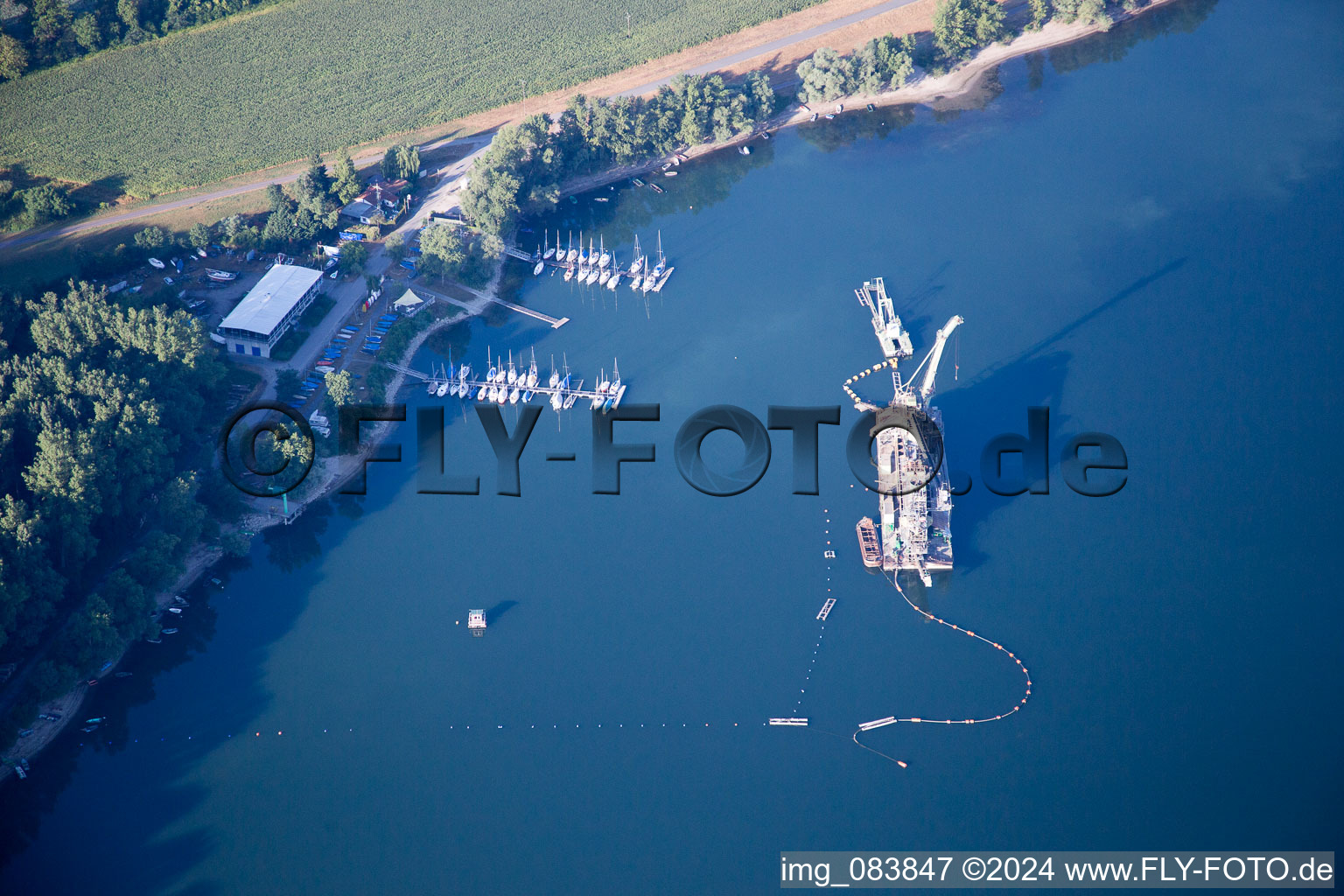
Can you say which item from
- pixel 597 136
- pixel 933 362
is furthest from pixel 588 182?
pixel 933 362

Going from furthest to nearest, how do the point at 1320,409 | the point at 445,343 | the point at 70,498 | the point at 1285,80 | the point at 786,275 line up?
the point at 1285,80 < the point at 786,275 < the point at 445,343 < the point at 1320,409 < the point at 70,498

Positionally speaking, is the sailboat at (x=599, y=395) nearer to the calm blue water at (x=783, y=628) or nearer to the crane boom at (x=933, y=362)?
the calm blue water at (x=783, y=628)

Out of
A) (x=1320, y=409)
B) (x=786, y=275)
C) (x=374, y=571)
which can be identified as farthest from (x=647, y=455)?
(x=1320, y=409)

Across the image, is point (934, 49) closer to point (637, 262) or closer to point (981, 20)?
point (981, 20)

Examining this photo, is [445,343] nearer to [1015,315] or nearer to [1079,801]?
[1015,315]

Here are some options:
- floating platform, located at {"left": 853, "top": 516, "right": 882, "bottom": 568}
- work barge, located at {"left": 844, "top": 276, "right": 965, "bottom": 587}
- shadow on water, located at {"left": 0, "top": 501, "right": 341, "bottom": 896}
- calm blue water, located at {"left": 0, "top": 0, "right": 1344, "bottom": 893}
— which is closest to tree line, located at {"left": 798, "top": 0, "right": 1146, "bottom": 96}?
calm blue water, located at {"left": 0, "top": 0, "right": 1344, "bottom": 893}
